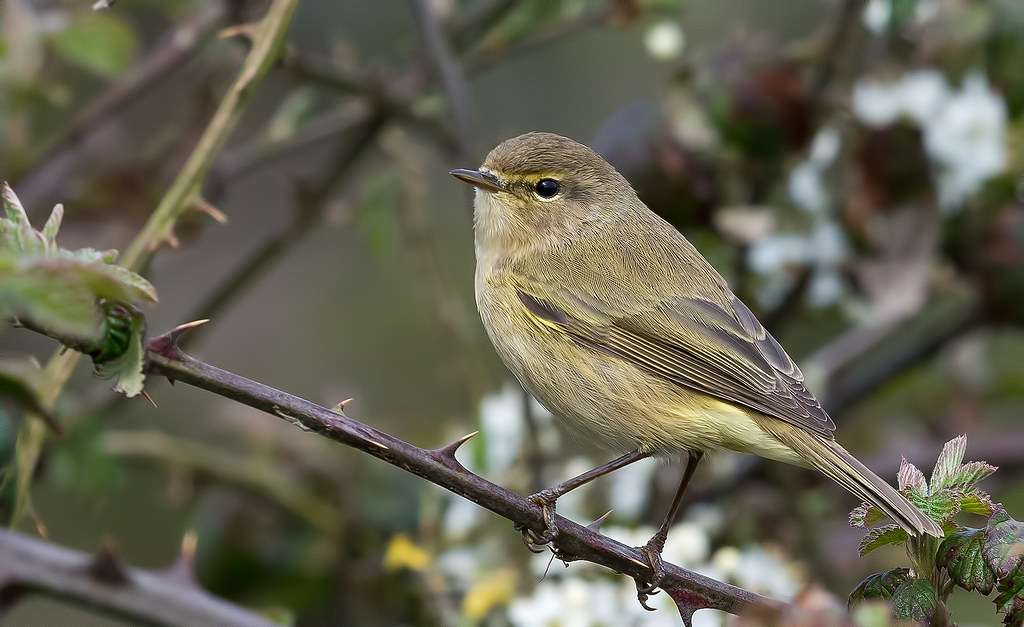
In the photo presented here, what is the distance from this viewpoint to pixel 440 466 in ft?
6.34

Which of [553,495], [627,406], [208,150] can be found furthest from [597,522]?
[208,150]

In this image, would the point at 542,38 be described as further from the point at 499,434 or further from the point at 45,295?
the point at 45,295

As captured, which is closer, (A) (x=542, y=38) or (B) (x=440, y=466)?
(B) (x=440, y=466)

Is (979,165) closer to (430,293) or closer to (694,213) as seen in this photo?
(694,213)

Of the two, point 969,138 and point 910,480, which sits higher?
point 969,138

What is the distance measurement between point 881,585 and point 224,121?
1763mm

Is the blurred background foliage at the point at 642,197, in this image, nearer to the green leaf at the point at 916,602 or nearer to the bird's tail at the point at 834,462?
the bird's tail at the point at 834,462

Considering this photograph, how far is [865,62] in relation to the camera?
4066 millimetres

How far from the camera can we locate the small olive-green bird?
10.1ft

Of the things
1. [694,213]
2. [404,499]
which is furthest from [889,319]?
[404,499]

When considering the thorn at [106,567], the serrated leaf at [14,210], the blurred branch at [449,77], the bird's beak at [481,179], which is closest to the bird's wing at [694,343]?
the bird's beak at [481,179]

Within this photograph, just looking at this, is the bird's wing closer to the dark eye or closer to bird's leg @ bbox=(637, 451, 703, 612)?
bird's leg @ bbox=(637, 451, 703, 612)

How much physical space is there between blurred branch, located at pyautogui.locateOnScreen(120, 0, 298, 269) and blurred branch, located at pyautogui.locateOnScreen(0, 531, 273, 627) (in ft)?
2.49

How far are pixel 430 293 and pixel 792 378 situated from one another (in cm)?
140
